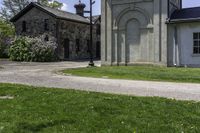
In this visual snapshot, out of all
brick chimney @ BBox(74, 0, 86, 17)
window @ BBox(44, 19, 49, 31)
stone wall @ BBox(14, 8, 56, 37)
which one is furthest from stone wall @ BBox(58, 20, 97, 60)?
brick chimney @ BBox(74, 0, 86, 17)

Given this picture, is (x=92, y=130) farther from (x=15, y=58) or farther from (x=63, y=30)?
(x=63, y=30)

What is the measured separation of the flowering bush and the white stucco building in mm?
11342

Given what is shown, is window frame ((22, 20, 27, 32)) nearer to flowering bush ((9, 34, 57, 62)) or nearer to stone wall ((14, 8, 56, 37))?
stone wall ((14, 8, 56, 37))

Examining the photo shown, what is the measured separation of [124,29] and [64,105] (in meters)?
18.5

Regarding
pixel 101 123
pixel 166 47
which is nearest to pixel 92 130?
pixel 101 123

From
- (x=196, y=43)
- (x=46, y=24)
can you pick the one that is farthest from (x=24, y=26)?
(x=196, y=43)

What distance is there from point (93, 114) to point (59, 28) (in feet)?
112

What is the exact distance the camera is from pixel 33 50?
124 feet

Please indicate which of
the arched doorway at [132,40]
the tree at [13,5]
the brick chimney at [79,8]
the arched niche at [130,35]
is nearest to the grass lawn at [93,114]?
the arched niche at [130,35]

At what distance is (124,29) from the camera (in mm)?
27078

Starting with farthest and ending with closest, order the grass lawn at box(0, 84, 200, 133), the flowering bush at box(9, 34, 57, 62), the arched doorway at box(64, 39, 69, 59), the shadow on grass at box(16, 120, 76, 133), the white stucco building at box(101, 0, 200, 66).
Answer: the arched doorway at box(64, 39, 69, 59), the flowering bush at box(9, 34, 57, 62), the white stucco building at box(101, 0, 200, 66), the grass lawn at box(0, 84, 200, 133), the shadow on grass at box(16, 120, 76, 133)

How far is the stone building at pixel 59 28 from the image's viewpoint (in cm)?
4172

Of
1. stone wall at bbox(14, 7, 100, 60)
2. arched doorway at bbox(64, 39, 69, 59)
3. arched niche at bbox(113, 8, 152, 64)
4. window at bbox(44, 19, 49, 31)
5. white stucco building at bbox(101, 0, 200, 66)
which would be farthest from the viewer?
arched doorway at bbox(64, 39, 69, 59)

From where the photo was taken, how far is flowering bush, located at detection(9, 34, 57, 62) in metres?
37.6
